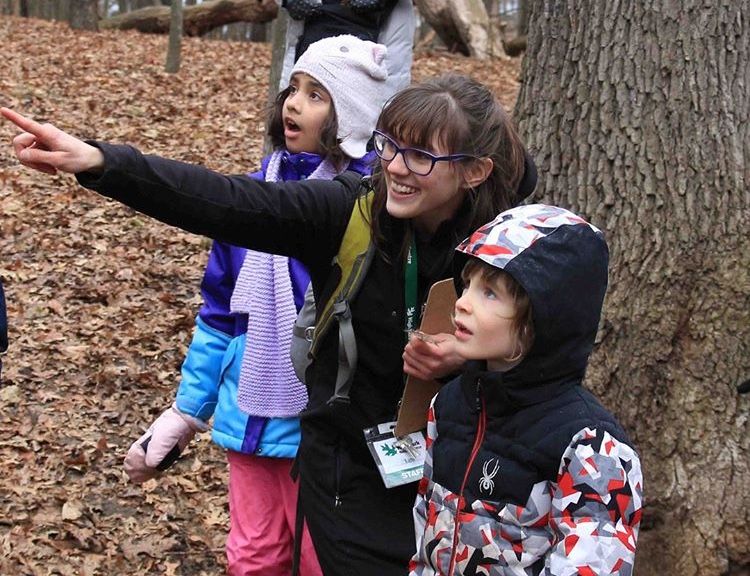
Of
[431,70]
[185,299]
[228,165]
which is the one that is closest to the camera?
[185,299]

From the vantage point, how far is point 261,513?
3.30 m

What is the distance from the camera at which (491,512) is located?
7.06 ft

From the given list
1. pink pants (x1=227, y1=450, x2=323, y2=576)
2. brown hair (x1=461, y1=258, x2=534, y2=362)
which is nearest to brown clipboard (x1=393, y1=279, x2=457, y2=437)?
brown hair (x1=461, y1=258, x2=534, y2=362)

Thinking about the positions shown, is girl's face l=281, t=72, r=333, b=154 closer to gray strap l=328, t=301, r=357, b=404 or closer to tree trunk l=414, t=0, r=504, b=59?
gray strap l=328, t=301, r=357, b=404

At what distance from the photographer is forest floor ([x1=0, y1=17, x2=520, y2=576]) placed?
15.9 ft

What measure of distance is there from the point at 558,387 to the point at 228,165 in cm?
849

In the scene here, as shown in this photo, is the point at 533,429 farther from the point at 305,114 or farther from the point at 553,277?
the point at 305,114

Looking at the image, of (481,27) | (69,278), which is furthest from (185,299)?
(481,27)

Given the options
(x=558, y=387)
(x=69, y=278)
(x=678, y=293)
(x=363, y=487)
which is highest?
(x=558, y=387)

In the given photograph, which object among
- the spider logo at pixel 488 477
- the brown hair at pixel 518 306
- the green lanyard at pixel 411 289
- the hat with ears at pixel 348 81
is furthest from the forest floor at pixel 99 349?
the brown hair at pixel 518 306

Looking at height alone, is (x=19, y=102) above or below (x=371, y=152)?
below

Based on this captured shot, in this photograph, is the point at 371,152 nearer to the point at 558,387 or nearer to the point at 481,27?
the point at 558,387

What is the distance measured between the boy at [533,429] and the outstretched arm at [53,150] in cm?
85

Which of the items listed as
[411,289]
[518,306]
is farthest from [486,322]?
[411,289]
